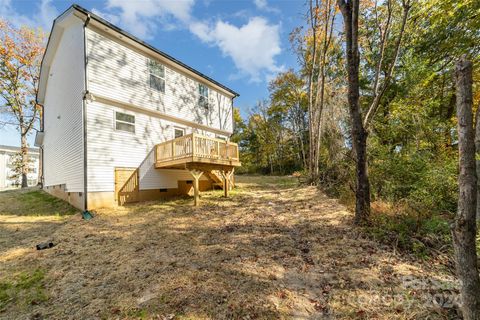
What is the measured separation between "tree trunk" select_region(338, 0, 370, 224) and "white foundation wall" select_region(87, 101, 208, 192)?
8902 mm

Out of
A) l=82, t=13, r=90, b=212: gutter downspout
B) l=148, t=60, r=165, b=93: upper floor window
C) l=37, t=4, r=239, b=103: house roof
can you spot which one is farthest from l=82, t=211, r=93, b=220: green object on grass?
l=37, t=4, r=239, b=103: house roof

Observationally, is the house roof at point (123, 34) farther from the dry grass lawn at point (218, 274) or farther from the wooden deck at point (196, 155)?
the dry grass lawn at point (218, 274)

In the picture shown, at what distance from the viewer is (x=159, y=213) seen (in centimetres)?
786

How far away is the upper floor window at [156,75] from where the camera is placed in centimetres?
1085

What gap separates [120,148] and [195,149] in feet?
11.1

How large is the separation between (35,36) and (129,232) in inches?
894

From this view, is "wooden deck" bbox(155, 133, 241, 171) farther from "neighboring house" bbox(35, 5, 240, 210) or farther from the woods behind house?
the woods behind house

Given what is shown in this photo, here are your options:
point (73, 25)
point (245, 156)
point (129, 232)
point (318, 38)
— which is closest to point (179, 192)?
point (129, 232)

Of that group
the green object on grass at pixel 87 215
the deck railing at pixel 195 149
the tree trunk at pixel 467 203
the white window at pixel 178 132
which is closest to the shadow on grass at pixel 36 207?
the green object on grass at pixel 87 215

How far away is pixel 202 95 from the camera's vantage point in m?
13.8

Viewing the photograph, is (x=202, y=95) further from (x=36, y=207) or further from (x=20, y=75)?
(x=20, y=75)

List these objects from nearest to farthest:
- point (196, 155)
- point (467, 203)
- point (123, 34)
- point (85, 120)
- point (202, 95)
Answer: point (467, 203)
point (85, 120)
point (196, 155)
point (123, 34)
point (202, 95)

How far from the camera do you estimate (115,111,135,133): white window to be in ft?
30.7

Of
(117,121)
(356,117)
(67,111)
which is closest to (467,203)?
(356,117)
